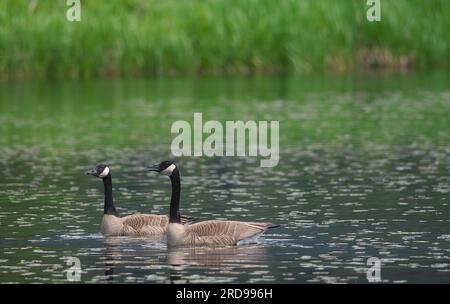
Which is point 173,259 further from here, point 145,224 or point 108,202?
point 108,202

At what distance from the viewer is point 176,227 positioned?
68.8 feet

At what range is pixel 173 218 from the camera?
2112 cm

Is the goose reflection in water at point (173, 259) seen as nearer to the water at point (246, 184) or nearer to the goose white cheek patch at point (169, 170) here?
the water at point (246, 184)

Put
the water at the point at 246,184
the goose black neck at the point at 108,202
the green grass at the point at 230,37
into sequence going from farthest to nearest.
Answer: the green grass at the point at 230,37, the goose black neck at the point at 108,202, the water at the point at 246,184

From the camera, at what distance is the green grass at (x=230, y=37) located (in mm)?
56500

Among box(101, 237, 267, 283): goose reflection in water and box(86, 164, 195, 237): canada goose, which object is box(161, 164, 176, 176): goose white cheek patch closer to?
box(86, 164, 195, 237): canada goose

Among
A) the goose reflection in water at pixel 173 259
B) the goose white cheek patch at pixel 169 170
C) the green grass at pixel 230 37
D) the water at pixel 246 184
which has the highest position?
the green grass at pixel 230 37

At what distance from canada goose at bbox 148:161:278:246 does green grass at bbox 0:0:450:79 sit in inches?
1392

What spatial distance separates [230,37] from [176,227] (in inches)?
1513

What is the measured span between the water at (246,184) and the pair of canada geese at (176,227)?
273 millimetres

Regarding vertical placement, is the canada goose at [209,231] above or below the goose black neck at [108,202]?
below

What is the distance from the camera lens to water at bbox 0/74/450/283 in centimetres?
1909

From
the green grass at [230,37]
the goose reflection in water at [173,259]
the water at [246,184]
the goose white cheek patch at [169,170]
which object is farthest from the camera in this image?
the green grass at [230,37]

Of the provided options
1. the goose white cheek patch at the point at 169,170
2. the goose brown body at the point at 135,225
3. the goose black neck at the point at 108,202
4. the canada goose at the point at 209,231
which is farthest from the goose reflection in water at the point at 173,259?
the goose white cheek patch at the point at 169,170
